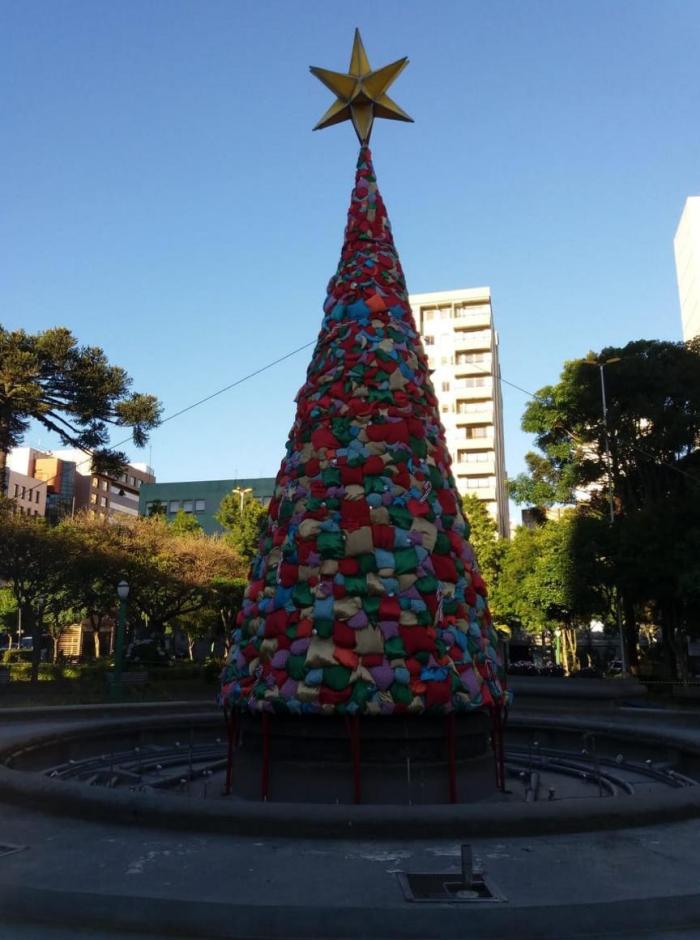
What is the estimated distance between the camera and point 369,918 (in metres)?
4.72

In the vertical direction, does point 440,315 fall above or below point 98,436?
above

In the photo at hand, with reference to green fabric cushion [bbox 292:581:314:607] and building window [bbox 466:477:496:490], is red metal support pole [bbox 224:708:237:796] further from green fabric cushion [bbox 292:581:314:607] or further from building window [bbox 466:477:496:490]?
building window [bbox 466:477:496:490]

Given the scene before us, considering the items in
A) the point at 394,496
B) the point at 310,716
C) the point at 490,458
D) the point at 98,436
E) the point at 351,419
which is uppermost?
the point at 490,458

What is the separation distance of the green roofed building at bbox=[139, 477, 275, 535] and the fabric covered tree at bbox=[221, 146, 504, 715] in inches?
2705

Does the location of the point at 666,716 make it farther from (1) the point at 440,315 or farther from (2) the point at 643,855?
(1) the point at 440,315

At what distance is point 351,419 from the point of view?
31.5 ft

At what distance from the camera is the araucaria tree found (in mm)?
28109

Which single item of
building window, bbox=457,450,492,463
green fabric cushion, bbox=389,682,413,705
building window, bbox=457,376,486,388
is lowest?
green fabric cushion, bbox=389,682,413,705

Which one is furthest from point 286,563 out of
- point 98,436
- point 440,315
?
point 440,315

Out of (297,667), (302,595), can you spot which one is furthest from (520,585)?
(297,667)

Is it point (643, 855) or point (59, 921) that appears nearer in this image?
point (59, 921)

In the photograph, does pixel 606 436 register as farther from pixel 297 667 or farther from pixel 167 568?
pixel 297 667

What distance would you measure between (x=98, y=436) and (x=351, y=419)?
84.6 feet

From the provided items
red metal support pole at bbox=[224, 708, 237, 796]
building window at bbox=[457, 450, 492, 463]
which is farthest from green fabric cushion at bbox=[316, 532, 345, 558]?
building window at bbox=[457, 450, 492, 463]
